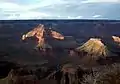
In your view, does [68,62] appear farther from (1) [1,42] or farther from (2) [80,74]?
(1) [1,42]

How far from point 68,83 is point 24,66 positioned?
12.7 inches

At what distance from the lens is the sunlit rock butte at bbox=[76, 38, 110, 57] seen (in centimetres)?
203

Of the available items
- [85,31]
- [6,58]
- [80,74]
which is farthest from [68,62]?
[6,58]

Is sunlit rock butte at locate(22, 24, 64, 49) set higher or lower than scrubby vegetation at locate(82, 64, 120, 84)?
higher

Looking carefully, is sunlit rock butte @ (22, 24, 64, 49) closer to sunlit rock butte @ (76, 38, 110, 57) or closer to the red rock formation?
the red rock formation

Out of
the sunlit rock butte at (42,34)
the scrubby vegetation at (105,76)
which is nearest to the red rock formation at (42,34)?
the sunlit rock butte at (42,34)

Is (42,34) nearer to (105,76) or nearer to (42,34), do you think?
(42,34)

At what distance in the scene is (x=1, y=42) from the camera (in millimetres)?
1993

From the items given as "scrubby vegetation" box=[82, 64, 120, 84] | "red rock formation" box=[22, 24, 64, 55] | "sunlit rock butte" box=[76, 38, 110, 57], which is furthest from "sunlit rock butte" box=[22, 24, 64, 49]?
"scrubby vegetation" box=[82, 64, 120, 84]

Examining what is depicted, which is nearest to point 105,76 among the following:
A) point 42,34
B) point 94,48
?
point 94,48

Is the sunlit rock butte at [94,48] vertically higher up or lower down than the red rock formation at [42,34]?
lower down

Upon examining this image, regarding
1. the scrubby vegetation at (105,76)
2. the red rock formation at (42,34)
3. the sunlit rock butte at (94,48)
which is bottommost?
the scrubby vegetation at (105,76)

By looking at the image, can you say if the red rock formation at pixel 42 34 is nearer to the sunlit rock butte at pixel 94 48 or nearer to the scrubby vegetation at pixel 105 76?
the sunlit rock butte at pixel 94 48

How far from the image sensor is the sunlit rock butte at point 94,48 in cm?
203
